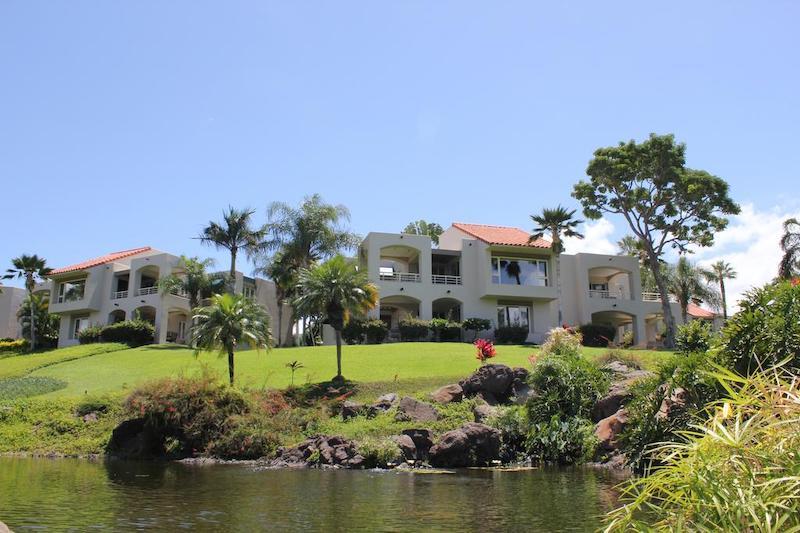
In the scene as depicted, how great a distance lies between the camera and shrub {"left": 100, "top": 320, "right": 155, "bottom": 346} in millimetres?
49594

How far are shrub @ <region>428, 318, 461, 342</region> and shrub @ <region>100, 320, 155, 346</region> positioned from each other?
71.9 ft

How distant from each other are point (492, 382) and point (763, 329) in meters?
16.1

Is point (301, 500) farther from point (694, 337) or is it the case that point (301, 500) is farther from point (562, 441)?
point (694, 337)

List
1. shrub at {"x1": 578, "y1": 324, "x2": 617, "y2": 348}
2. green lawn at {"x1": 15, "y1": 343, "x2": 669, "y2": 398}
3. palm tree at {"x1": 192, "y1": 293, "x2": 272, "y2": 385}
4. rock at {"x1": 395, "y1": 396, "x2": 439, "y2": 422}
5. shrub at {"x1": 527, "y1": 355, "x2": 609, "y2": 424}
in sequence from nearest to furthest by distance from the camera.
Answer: shrub at {"x1": 527, "y1": 355, "x2": 609, "y2": 424}
rock at {"x1": 395, "y1": 396, "x2": 439, "y2": 422}
palm tree at {"x1": 192, "y1": 293, "x2": 272, "y2": 385}
green lawn at {"x1": 15, "y1": 343, "x2": 669, "y2": 398}
shrub at {"x1": 578, "y1": 324, "x2": 617, "y2": 348}

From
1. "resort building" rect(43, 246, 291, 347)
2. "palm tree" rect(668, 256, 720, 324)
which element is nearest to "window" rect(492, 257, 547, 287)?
"palm tree" rect(668, 256, 720, 324)

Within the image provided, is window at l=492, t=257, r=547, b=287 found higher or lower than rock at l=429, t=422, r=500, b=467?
higher

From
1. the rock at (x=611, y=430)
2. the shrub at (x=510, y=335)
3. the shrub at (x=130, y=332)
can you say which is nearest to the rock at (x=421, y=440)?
the rock at (x=611, y=430)

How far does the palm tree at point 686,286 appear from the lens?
190 feet

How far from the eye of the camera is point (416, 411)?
2616 centimetres

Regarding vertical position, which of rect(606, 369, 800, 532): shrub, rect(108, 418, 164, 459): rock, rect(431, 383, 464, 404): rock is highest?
rect(606, 369, 800, 532): shrub

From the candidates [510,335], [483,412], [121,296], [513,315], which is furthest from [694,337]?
[121,296]

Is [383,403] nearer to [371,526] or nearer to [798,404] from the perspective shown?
[371,526]

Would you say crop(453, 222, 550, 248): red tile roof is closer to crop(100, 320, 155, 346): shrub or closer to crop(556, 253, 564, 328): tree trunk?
crop(556, 253, 564, 328): tree trunk

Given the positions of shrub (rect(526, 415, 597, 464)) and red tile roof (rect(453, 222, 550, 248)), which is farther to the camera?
red tile roof (rect(453, 222, 550, 248))
